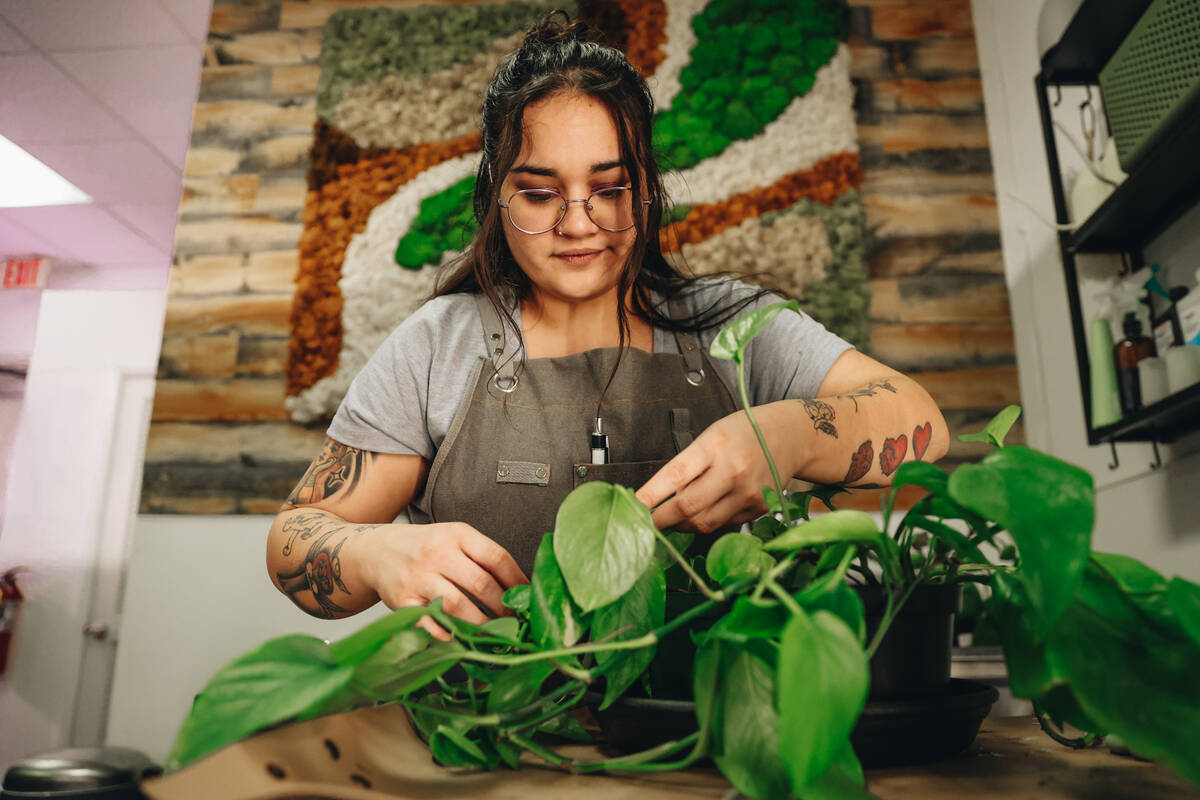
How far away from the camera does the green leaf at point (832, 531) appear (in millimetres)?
333

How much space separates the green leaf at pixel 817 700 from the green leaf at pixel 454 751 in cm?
19

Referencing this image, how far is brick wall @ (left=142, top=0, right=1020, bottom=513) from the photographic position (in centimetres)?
220

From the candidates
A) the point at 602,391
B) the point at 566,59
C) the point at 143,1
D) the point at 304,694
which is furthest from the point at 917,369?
the point at 143,1

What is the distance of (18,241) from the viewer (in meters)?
3.39

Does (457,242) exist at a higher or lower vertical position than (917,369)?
higher

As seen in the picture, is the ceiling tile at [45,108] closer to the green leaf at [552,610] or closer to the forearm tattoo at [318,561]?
the forearm tattoo at [318,561]

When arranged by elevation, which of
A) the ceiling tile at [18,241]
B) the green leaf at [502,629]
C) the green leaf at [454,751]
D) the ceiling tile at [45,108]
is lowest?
the green leaf at [454,751]

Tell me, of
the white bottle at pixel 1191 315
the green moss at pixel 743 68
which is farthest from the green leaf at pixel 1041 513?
the green moss at pixel 743 68

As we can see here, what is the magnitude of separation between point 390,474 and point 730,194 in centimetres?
147

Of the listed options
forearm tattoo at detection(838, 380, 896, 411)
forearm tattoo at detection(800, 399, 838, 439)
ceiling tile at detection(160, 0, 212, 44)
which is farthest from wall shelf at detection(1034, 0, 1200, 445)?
ceiling tile at detection(160, 0, 212, 44)

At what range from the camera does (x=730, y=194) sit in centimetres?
224

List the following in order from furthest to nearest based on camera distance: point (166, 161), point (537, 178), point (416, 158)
A: 1. point (166, 161)
2. point (416, 158)
3. point (537, 178)

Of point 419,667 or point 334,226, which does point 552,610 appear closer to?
point 419,667

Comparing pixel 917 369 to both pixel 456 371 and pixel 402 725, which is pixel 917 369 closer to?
pixel 456 371
